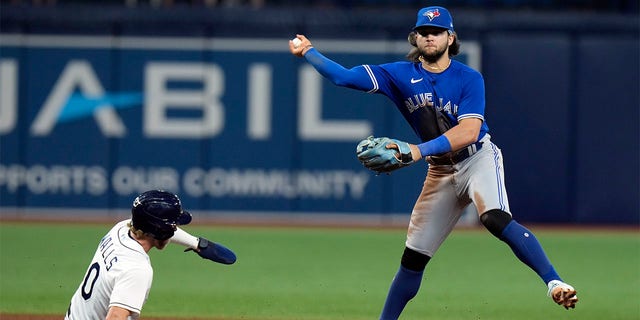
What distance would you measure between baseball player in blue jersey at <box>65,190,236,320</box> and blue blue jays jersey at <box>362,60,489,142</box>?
1.86 metres

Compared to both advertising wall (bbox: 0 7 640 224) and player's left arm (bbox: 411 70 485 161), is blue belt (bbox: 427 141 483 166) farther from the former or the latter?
advertising wall (bbox: 0 7 640 224)

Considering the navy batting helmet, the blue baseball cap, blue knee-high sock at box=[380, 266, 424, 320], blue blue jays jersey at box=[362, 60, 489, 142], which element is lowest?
blue knee-high sock at box=[380, 266, 424, 320]

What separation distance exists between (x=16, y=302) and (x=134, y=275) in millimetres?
3677

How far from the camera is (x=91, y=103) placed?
14781mm

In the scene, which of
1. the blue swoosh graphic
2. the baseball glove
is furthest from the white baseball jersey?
the blue swoosh graphic

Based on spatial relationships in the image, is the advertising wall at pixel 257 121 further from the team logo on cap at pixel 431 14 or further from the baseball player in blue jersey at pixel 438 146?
the team logo on cap at pixel 431 14

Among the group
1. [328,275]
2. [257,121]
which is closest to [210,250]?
[328,275]

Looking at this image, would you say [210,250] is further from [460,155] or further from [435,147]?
[460,155]

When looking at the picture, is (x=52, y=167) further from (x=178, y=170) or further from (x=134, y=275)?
(x=134, y=275)

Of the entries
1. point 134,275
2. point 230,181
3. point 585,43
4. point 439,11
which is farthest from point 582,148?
point 134,275

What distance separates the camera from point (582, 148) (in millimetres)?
14758

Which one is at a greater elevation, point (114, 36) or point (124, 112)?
point (114, 36)

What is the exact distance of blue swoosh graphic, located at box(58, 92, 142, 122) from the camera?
14.8 m

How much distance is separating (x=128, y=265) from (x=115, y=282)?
97 millimetres
